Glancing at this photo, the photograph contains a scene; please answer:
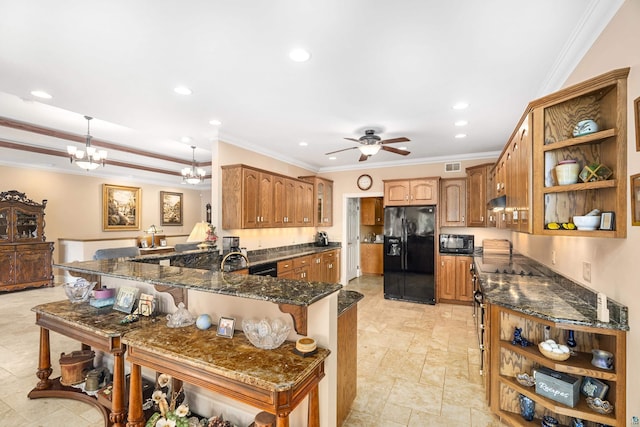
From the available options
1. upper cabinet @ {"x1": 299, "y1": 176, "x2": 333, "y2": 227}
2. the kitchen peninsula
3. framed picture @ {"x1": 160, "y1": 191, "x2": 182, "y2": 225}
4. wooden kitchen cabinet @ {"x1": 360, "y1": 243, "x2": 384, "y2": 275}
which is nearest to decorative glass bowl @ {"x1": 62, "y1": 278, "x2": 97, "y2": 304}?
the kitchen peninsula

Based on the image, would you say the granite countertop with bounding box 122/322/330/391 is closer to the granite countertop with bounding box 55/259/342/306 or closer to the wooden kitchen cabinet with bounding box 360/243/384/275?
the granite countertop with bounding box 55/259/342/306

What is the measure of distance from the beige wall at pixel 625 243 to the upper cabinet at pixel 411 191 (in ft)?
→ 10.5

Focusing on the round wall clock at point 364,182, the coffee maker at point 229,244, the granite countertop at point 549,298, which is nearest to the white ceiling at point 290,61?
the coffee maker at point 229,244

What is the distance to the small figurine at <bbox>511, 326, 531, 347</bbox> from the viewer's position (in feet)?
6.78

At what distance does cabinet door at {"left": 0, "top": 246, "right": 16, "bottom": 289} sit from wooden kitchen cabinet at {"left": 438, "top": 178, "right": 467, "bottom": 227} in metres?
8.44

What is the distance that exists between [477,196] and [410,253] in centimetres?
155

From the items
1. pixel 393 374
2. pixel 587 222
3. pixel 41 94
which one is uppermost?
pixel 41 94

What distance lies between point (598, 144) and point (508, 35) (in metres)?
0.91

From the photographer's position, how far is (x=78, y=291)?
2.42m

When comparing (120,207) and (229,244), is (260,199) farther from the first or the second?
(120,207)

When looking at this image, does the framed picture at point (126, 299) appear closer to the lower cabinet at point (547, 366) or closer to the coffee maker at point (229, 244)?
the coffee maker at point (229, 244)

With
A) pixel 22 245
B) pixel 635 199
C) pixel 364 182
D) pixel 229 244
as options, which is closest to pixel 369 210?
pixel 364 182

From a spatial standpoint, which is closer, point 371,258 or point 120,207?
point 120,207

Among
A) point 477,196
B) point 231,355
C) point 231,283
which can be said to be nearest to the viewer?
point 231,355
